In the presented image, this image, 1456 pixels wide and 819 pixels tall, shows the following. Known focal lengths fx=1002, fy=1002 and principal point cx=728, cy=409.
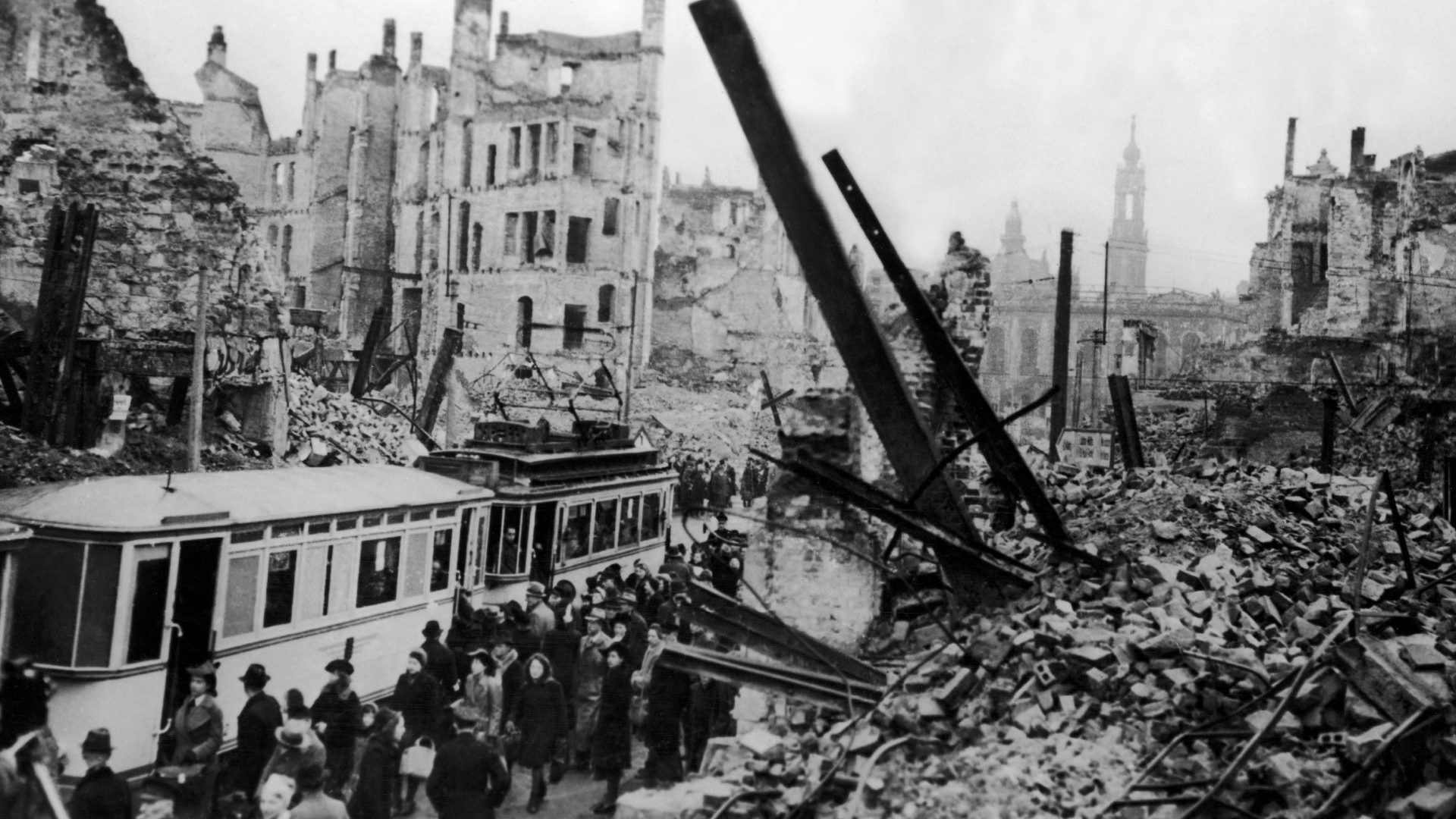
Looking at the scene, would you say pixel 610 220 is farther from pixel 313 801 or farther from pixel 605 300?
pixel 313 801

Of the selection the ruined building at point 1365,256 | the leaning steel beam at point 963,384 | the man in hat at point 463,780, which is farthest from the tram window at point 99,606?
the ruined building at point 1365,256

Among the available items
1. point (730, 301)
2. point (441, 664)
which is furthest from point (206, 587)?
point (730, 301)

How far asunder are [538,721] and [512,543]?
278 centimetres

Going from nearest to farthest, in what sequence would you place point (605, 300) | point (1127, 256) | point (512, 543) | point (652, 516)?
point (512, 543), point (652, 516), point (605, 300), point (1127, 256)

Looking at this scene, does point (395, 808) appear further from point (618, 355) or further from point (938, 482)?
point (618, 355)

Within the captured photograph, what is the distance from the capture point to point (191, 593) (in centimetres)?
618

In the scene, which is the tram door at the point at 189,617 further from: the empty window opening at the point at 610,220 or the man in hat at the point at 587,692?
the empty window opening at the point at 610,220

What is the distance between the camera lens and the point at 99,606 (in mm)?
5699

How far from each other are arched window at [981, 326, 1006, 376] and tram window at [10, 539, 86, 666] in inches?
1088

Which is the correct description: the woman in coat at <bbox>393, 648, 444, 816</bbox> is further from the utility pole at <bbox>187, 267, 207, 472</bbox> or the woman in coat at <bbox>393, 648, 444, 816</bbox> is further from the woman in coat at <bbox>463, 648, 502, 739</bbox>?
the utility pole at <bbox>187, 267, 207, 472</bbox>

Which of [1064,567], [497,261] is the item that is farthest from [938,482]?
[497,261]

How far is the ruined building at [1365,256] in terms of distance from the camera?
14.6m

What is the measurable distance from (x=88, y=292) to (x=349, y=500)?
306 centimetres

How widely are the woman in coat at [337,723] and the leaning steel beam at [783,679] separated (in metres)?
2.46
